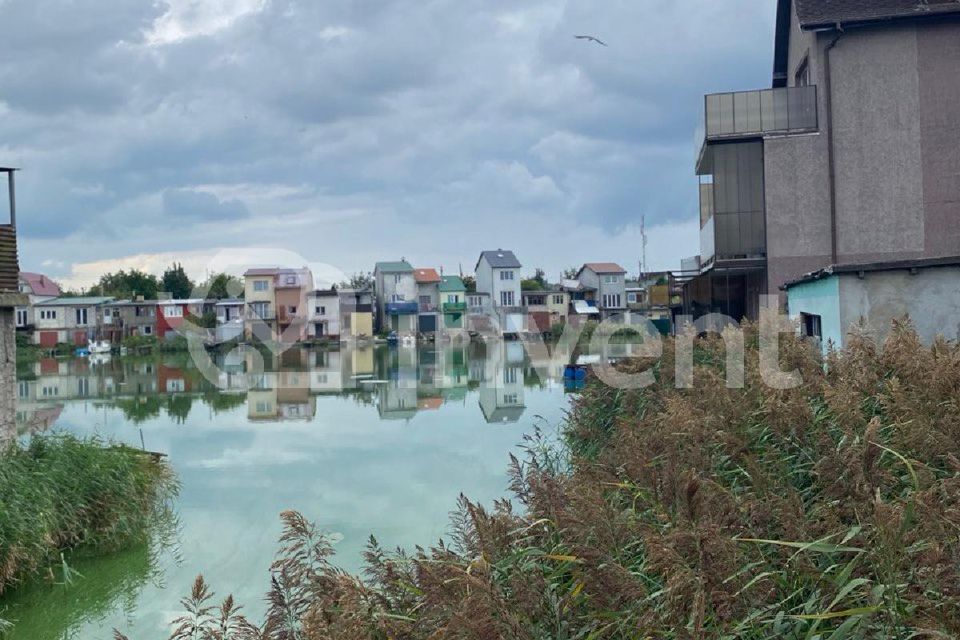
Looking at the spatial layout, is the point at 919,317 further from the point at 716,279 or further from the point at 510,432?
the point at 716,279

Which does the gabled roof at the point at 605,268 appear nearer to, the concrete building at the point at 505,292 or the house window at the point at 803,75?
the concrete building at the point at 505,292

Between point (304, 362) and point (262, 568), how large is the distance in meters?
34.5

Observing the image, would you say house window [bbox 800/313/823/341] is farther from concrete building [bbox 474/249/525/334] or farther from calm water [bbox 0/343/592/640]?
concrete building [bbox 474/249/525/334]

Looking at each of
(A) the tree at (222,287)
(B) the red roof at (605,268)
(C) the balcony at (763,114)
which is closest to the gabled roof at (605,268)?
(B) the red roof at (605,268)

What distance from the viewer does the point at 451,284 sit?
2616 inches

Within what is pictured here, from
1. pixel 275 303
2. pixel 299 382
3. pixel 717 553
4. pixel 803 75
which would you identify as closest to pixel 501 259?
pixel 275 303

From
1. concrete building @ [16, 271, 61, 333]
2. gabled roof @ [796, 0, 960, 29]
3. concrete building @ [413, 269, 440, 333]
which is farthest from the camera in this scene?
concrete building @ [413, 269, 440, 333]

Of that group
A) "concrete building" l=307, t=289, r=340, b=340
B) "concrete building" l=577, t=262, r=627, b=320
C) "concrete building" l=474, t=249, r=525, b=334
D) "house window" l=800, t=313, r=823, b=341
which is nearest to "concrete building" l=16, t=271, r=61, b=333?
"concrete building" l=307, t=289, r=340, b=340

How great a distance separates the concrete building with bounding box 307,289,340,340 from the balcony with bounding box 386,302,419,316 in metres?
4.15

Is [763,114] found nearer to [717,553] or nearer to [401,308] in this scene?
[717,553]

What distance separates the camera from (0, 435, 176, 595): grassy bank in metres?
8.44

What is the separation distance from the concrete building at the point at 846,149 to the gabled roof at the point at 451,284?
46443 mm

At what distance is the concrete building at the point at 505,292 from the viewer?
6669cm

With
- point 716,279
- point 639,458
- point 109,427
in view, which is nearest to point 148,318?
point 109,427
